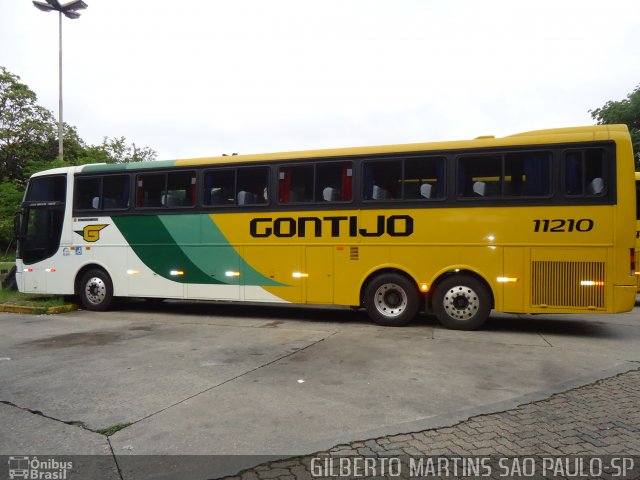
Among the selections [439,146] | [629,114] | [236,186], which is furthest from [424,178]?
[629,114]

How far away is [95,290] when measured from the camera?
11.1 metres

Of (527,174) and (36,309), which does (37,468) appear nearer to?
(527,174)

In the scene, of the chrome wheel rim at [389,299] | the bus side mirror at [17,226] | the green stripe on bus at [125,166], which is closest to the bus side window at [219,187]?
the green stripe on bus at [125,166]

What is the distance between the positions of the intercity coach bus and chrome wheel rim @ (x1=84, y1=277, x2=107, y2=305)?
0.04 m

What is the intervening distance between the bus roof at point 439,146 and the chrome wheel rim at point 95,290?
2707 millimetres

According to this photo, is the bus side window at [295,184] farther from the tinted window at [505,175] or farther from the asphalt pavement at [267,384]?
the tinted window at [505,175]

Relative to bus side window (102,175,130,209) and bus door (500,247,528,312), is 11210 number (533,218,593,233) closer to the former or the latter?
bus door (500,247,528,312)

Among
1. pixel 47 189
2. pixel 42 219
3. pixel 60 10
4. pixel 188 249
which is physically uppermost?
pixel 60 10

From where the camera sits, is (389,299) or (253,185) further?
(253,185)

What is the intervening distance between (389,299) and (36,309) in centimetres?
817

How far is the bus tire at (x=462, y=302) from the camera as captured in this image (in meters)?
8.24

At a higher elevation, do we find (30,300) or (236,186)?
(236,186)

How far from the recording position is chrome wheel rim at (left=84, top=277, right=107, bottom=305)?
36.2ft

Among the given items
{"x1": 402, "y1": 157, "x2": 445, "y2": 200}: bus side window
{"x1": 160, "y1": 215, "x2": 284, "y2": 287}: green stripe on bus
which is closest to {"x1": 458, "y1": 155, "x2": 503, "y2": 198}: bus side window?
{"x1": 402, "y1": 157, "x2": 445, "y2": 200}: bus side window
